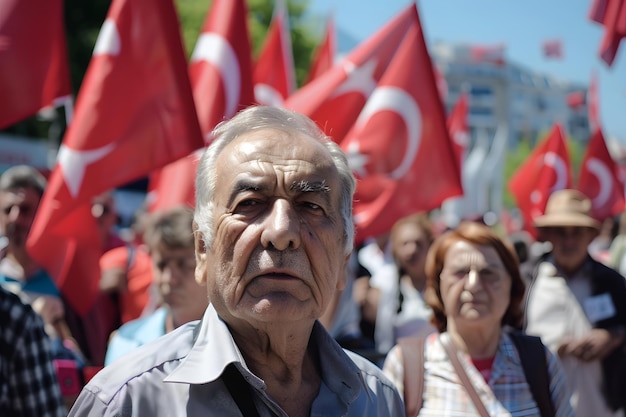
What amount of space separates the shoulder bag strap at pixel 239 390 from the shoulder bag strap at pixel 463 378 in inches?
59.2

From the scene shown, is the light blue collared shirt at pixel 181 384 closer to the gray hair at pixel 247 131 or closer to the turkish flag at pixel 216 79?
the gray hair at pixel 247 131

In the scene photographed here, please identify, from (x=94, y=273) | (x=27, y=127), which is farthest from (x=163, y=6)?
(x=27, y=127)

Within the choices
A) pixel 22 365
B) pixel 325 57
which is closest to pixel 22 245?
pixel 22 365

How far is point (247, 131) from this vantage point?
70.1 inches

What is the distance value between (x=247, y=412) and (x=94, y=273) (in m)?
2.98

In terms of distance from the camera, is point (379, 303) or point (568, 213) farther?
point (379, 303)

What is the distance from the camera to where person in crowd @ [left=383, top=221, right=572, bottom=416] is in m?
2.94

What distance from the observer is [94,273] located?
438 centimetres

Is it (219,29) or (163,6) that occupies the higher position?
(163,6)

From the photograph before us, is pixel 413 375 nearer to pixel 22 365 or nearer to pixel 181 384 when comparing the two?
pixel 22 365

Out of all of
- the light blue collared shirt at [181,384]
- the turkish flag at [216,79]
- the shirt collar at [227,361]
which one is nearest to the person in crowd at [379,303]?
the turkish flag at [216,79]

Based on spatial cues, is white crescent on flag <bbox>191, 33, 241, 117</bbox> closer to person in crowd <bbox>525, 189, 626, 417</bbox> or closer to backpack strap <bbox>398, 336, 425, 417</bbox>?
person in crowd <bbox>525, 189, 626, 417</bbox>

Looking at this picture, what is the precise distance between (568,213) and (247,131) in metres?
3.63

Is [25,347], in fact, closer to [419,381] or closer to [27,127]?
[419,381]
